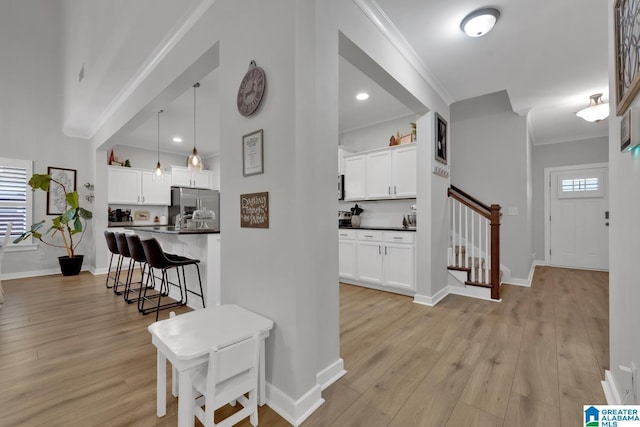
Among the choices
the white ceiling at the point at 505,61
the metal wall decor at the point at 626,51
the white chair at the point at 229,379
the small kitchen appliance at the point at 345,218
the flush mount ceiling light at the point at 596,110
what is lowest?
the white chair at the point at 229,379

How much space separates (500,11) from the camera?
7.43ft

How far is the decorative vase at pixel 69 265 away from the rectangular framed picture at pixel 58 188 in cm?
93

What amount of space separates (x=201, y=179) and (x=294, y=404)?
6.93 m

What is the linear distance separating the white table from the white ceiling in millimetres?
2430

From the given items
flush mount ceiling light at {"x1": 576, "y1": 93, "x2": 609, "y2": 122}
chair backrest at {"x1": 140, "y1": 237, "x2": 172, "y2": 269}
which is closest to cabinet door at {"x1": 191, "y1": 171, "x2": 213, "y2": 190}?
chair backrest at {"x1": 140, "y1": 237, "x2": 172, "y2": 269}

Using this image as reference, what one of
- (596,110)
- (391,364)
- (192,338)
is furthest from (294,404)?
(596,110)

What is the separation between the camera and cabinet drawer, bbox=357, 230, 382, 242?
151 inches

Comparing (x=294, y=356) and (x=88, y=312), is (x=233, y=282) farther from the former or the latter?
(x=88, y=312)

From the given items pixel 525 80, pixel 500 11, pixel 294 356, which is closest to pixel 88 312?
pixel 294 356

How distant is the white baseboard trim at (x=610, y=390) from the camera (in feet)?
4.87

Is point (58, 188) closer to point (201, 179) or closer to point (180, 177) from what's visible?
point (180, 177)

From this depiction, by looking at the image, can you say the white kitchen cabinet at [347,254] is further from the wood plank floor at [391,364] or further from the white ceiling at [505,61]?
the white ceiling at [505,61]

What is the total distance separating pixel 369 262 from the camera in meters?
3.94

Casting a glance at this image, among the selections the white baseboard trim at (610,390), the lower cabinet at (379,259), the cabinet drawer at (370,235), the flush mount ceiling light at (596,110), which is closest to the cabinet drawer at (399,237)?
the lower cabinet at (379,259)
